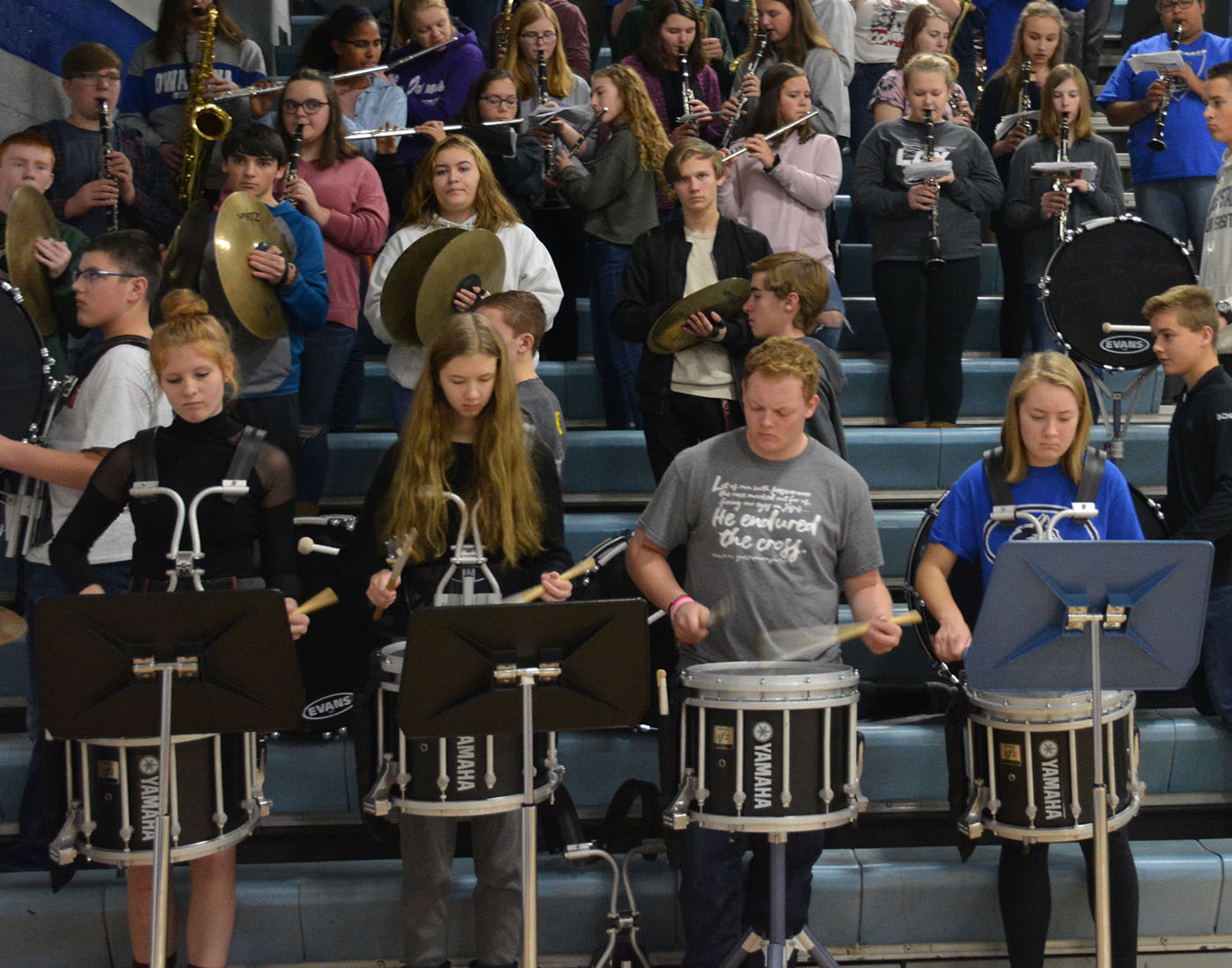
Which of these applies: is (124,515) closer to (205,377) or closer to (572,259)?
(205,377)

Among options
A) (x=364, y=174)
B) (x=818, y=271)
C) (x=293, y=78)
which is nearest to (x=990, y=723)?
(x=818, y=271)

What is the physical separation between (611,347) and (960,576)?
2045 mm

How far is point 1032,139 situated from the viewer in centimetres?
603

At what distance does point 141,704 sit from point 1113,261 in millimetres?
3752

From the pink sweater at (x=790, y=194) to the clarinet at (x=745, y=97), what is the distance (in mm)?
567

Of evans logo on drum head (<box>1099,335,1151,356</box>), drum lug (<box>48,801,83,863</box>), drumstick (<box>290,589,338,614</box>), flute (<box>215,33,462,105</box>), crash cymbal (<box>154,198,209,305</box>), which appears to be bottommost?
drum lug (<box>48,801,83,863</box>)

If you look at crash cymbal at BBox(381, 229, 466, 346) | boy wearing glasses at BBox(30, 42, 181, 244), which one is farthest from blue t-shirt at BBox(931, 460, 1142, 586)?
boy wearing glasses at BBox(30, 42, 181, 244)

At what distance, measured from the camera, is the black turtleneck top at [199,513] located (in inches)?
136

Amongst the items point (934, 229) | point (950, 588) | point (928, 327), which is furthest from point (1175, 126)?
point (950, 588)

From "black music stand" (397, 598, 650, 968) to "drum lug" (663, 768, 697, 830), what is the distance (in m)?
0.37

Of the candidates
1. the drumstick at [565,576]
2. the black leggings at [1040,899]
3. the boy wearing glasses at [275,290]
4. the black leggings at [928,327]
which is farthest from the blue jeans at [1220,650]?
the boy wearing glasses at [275,290]

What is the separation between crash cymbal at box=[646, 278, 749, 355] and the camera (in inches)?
185

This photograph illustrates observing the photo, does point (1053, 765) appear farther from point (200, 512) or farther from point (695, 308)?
point (200, 512)

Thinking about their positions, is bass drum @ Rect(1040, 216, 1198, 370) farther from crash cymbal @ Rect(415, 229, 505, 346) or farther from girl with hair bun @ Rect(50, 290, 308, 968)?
girl with hair bun @ Rect(50, 290, 308, 968)
